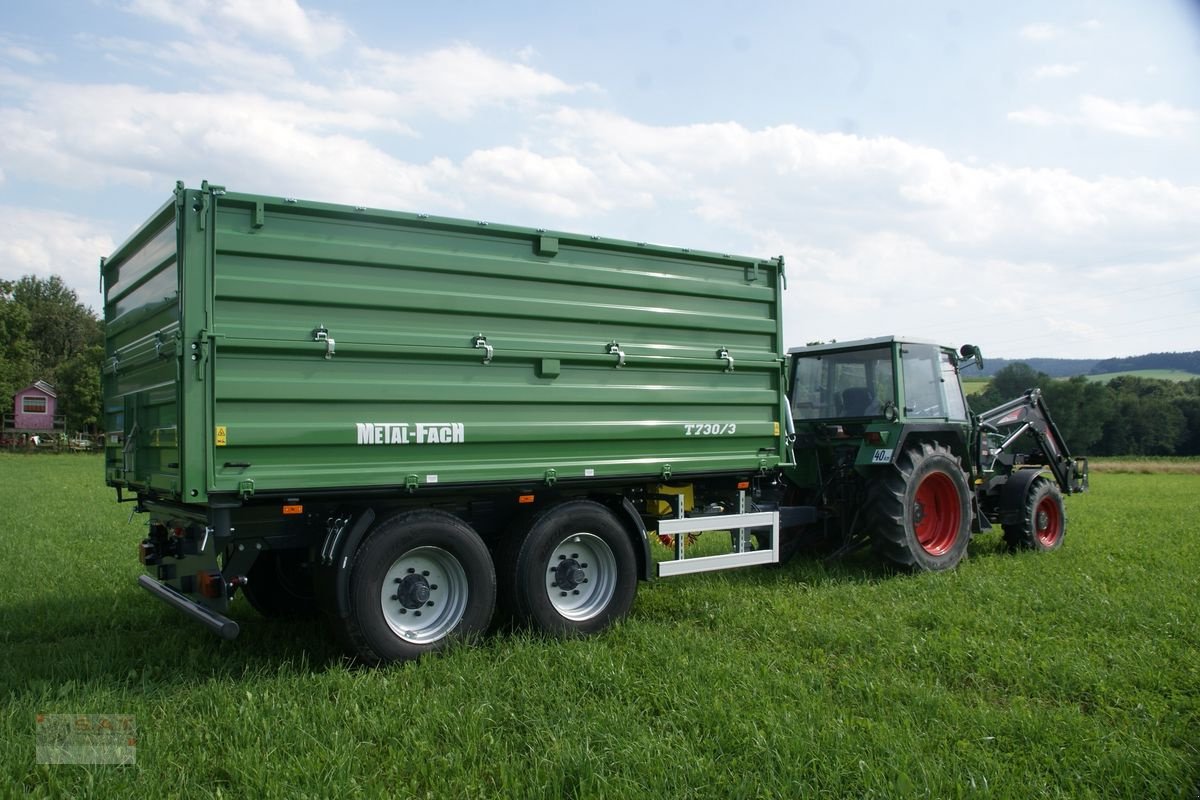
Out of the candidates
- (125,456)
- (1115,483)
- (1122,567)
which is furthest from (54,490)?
(1115,483)

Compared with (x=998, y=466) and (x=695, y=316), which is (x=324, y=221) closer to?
(x=695, y=316)

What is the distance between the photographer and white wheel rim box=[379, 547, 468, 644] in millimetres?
5598

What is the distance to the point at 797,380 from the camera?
9.83 metres

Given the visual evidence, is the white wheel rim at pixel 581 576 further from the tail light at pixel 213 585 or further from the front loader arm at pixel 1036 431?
the front loader arm at pixel 1036 431

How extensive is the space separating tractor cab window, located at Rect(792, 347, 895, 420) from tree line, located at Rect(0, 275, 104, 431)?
2983 centimetres

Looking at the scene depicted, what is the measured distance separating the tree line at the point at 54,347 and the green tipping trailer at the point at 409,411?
100 ft

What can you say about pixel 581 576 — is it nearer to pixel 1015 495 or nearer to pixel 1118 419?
pixel 1015 495

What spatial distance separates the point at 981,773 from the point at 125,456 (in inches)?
220

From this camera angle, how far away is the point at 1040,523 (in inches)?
411

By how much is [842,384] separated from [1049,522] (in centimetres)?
336

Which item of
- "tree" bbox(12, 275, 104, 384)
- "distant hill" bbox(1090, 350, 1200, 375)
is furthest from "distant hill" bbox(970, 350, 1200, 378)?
"tree" bbox(12, 275, 104, 384)

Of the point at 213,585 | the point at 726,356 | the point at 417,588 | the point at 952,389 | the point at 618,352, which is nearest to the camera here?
the point at 213,585

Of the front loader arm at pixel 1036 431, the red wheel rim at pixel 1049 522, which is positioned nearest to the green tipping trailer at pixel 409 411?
the front loader arm at pixel 1036 431

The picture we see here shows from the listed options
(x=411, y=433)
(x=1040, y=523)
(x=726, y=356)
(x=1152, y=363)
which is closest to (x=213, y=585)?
(x=411, y=433)
